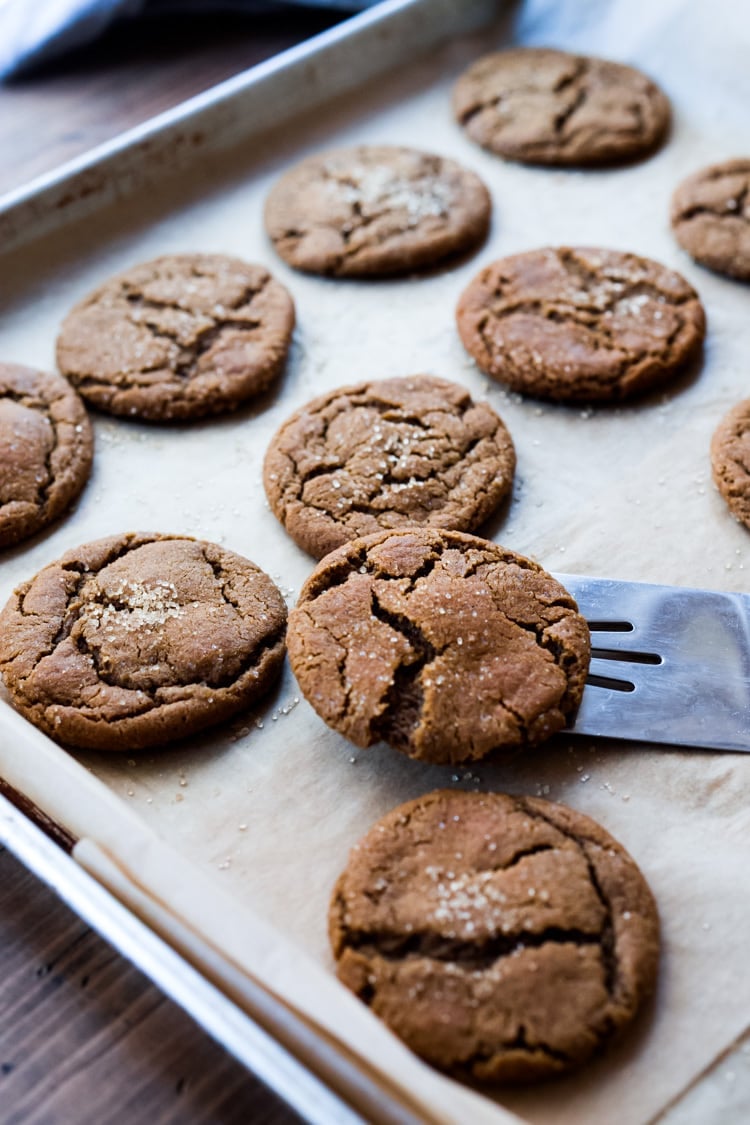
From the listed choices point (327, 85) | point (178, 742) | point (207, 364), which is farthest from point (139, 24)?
point (178, 742)

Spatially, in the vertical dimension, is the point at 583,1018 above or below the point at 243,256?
below

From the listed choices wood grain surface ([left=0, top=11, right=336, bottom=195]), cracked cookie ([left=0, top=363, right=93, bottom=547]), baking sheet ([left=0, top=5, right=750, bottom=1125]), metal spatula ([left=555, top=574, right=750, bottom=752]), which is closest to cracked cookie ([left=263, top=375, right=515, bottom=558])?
baking sheet ([left=0, top=5, right=750, bottom=1125])

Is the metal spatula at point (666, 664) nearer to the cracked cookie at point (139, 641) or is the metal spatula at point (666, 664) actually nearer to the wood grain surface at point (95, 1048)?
the cracked cookie at point (139, 641)

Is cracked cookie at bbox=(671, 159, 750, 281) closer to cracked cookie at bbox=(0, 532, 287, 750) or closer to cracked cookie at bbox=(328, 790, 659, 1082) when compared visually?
cracked cookie at bbox=(0, 532, 287, 750)

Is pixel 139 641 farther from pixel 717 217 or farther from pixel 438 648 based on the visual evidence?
pixel 717 217

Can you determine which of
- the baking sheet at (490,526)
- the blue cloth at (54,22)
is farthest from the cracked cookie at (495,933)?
the blue cloth at (54,22)

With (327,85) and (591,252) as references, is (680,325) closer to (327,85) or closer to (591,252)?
(591,252)
